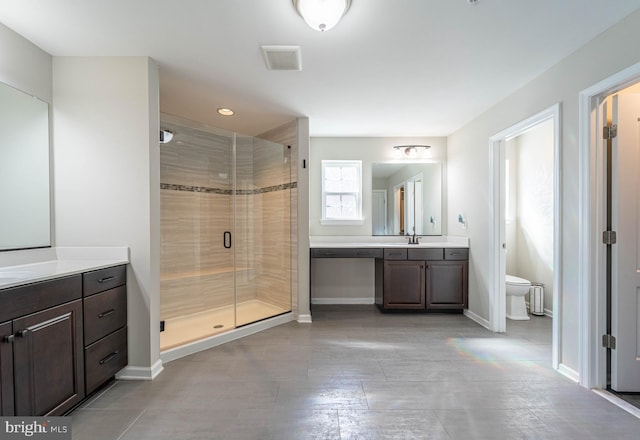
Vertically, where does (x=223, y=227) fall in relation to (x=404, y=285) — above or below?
above

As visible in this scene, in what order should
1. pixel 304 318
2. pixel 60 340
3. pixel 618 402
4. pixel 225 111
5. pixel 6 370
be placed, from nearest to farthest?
pixel 6 370 → pixel 60 340 → pixel 618 402 → pixel 225 111 → pixel 304 318

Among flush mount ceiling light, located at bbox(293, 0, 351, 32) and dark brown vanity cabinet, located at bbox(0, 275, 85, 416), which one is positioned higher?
flush mount ceiling light, located at bbox(293, 0, 351, 32)

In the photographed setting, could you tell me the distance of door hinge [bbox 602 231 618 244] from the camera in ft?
6.26

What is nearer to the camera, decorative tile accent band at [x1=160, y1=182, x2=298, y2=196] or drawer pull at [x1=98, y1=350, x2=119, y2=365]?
drawer pull at [x1=98, y1=350, x2=119, y2=365]

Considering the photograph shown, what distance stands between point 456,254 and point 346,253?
4.58 ft

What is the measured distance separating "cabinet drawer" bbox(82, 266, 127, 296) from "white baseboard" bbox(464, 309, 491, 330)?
3.54m

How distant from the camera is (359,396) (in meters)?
1.87

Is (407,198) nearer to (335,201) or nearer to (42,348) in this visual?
(335,201)

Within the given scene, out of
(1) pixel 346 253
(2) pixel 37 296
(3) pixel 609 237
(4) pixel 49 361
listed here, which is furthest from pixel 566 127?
(4) pixel 49 361

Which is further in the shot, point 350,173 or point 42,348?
point 350,173

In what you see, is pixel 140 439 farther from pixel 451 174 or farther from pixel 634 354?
pixel 451 174

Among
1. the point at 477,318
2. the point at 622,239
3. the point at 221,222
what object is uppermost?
the point at 221,222

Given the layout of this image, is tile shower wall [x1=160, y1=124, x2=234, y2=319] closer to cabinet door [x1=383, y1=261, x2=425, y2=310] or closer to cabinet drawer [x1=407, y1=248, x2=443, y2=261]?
cabinet door [x1=383, y1=261, x2=425, y2=310]

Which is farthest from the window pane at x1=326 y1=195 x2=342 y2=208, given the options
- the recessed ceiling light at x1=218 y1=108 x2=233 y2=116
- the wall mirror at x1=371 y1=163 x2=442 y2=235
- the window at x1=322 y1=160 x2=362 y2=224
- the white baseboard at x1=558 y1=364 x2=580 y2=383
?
the white baseboard at x1=558 y1=364 x2=580 y2=383
